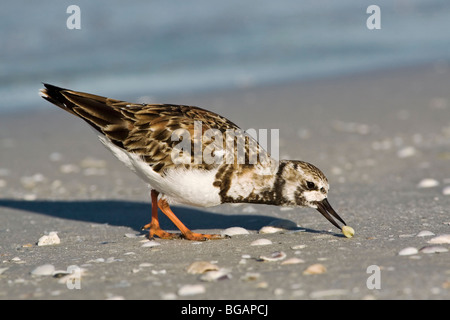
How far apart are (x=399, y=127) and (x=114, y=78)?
5182mm

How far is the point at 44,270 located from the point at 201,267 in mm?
830

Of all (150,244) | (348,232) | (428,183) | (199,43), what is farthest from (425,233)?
(199,43)

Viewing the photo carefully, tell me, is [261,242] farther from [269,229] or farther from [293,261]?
[293,261]

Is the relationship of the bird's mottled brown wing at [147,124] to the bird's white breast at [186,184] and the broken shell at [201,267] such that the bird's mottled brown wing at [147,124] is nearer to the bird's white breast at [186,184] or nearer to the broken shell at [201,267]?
the bird's white breast at [186,184]

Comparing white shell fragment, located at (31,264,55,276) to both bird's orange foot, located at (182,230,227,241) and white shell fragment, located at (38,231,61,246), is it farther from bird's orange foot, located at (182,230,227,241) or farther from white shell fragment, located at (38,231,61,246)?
bird's orange foot, located at (182,230,227,241)

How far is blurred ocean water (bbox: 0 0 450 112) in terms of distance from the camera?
34.9 feet

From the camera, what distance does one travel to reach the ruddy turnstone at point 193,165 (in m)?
3.99

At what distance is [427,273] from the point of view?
3.01 m

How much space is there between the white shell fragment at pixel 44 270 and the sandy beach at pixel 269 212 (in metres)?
0.03

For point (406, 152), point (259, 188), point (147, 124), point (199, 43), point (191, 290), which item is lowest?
point (191, 290)

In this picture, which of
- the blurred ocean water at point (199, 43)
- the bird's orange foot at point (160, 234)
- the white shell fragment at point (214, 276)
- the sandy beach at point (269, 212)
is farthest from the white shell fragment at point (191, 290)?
the blurred ocean water at point (199, 43)

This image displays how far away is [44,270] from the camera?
11.0ft
